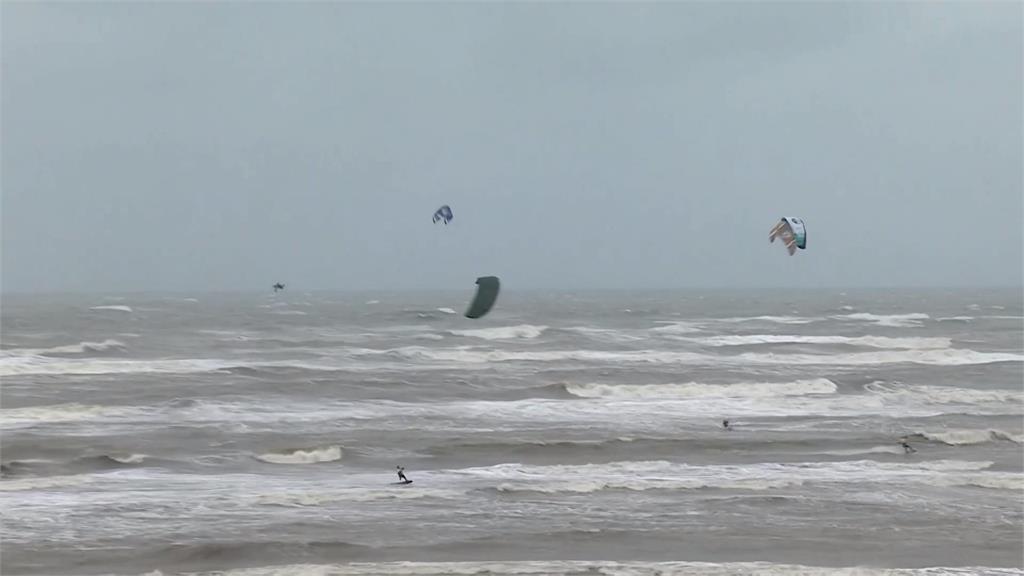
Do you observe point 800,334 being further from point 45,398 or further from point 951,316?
point 45,398

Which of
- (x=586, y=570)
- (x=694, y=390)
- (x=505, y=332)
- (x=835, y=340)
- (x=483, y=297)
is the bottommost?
(x=586, y=570)

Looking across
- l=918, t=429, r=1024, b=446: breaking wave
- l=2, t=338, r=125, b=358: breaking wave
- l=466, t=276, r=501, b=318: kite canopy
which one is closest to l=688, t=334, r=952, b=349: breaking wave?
l=2, t=338, r=125, b=358: breaking wave

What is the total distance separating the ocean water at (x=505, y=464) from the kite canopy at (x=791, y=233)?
3.52m

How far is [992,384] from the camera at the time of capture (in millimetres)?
32594

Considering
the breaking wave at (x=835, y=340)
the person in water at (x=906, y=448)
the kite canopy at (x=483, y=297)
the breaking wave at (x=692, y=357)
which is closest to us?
the kite canopy at (x=483, y=297)

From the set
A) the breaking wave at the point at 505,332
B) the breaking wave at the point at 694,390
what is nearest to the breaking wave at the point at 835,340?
the breaking wave at the point at 505,332

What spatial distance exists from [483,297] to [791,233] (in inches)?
242

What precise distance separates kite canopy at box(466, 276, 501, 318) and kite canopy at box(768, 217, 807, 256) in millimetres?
5086

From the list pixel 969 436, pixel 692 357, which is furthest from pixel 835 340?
pixel 969 436

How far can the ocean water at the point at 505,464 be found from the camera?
12.6 m

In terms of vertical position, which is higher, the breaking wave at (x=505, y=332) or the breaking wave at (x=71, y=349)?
the breaking wave at (x=505, y=332)

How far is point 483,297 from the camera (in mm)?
15734

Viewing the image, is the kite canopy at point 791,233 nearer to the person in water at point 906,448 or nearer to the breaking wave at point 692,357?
the person in water at point 906,448

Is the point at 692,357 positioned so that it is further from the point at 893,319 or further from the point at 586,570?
the point at 893,319
